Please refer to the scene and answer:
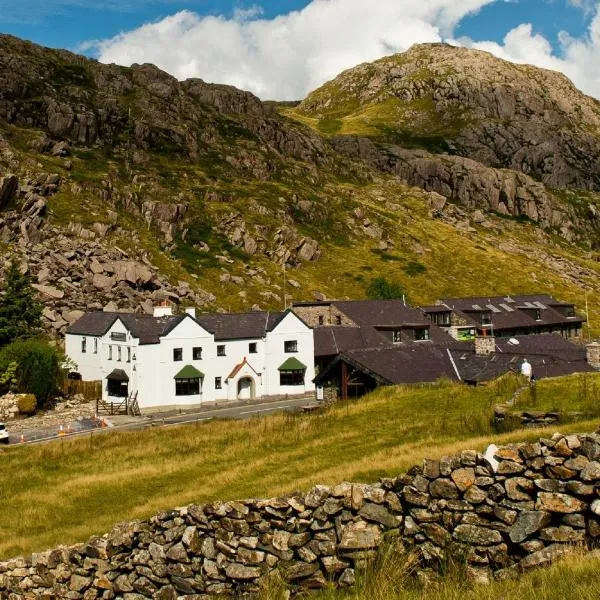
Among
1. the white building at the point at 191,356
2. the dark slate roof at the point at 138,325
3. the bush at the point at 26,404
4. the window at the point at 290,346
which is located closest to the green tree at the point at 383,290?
the white building at the point at 191,356

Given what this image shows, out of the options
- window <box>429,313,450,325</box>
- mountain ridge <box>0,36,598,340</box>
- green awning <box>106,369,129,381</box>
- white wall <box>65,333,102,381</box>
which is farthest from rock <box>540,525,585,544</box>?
window <box>429,313,450,325</box>

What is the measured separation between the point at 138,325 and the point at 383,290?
253 feet

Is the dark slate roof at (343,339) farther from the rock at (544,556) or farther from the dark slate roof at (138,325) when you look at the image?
the rock at (544,556)

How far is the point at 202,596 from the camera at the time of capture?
14.5 metres

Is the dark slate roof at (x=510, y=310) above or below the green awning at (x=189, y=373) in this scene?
above

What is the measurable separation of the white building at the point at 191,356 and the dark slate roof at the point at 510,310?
40551 mm

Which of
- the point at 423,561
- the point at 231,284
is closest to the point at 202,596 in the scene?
the point at 423,561

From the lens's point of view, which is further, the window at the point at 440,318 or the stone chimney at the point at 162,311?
the window at the point at 440,318

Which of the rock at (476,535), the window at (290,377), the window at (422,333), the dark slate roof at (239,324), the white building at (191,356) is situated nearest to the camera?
the rock at (476,535)

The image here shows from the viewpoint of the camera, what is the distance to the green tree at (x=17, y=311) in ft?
300

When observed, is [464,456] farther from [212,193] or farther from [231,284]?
[212,193]

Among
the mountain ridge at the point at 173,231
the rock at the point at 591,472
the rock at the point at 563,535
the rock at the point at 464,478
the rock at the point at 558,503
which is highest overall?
the mountain ridge at the point at 173,231

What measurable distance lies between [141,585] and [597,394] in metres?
24.9

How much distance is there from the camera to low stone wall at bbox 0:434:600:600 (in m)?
12.0
